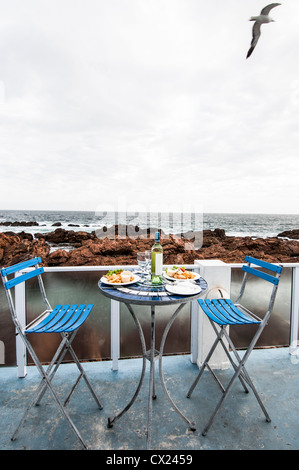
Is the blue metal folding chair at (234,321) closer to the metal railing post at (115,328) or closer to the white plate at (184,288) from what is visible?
the white plate at (184,288)

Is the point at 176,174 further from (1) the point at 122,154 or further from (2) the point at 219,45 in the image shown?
(2) the point at 219,45

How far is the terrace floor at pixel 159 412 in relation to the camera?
142 cm

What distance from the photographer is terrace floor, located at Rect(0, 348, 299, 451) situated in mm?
1424

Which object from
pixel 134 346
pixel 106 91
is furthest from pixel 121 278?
pixel 106 91

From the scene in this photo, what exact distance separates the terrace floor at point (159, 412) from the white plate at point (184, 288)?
2.92ft

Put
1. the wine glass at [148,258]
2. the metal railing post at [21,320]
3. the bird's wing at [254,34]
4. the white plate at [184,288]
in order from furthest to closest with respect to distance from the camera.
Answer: the bird's wing at [254,34]
the metal railing post at [21,320]
the wine glass at [148,258]
the white plate at [184,288]

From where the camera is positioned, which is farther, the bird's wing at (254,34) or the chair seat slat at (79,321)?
the bird's wing at (254,34)

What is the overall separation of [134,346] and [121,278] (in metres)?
1.09

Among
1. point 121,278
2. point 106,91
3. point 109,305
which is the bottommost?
point 109,305

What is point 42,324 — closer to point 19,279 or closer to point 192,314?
point 19,279

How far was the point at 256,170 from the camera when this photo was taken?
90.9 ft

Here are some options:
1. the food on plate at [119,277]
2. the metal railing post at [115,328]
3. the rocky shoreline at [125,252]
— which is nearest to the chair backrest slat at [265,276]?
the food on plate at [119,277]

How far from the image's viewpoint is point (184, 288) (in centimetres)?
146

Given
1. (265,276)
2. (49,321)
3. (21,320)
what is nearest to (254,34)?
(265,276)
